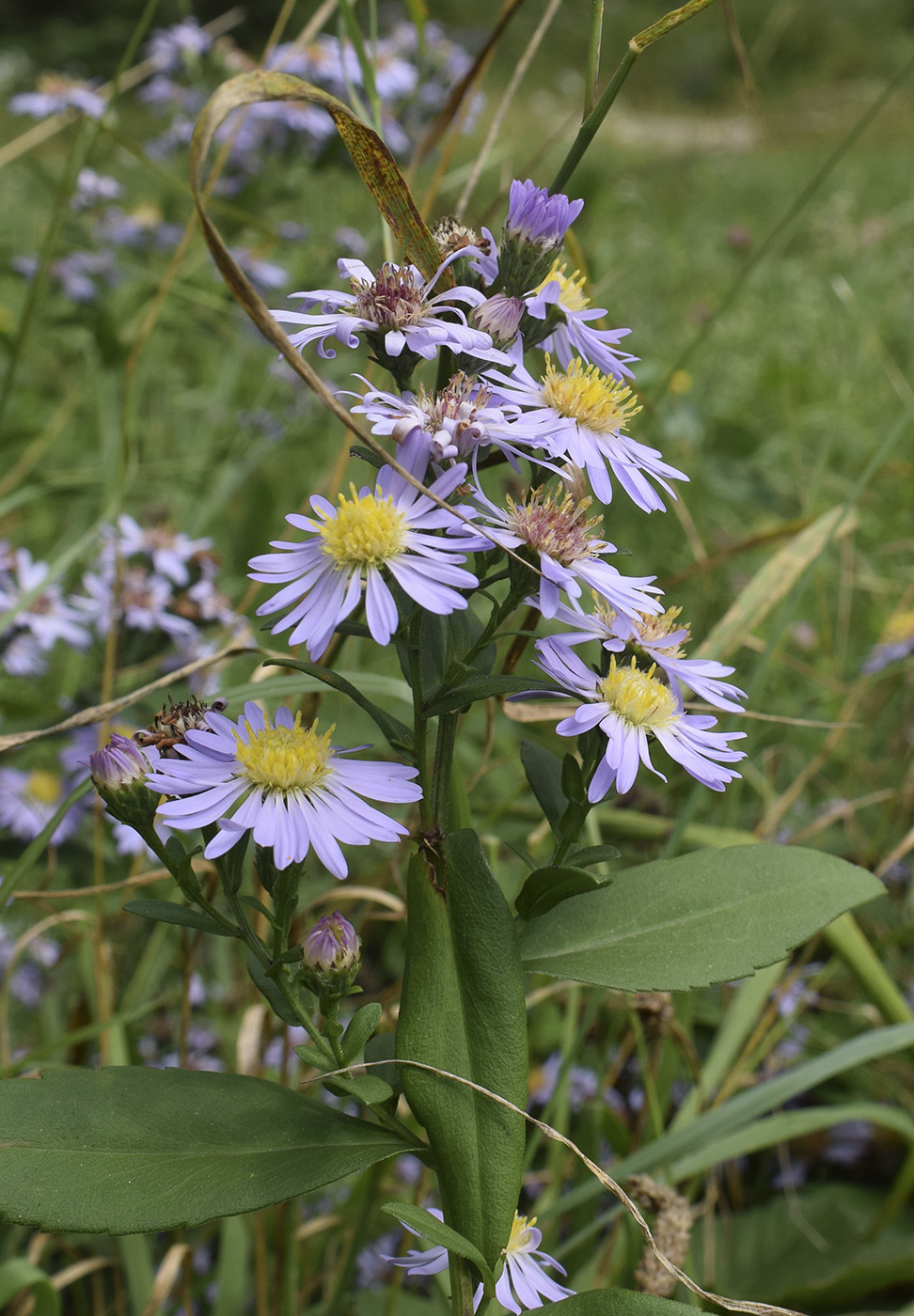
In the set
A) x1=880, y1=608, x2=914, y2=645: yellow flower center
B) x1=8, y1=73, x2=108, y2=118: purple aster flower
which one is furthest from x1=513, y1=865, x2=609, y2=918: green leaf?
x1=8, y1=73, x2=108, y2=118: purple aster flower

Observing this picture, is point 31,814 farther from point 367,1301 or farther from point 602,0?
point 602,0

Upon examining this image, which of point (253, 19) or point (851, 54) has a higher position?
point (253, 19)

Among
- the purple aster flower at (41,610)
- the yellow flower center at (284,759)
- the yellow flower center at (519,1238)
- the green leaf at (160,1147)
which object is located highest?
the purple aster flower at (41,610)

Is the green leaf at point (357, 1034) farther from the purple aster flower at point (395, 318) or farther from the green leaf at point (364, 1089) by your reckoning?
the purple aster flower at point (395, 318)

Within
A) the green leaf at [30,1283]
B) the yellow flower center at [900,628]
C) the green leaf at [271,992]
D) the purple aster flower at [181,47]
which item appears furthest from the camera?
the purple aster flower at [181,47]

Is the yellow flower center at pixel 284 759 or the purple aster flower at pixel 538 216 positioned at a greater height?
the purple aster flower at pixel 538 216

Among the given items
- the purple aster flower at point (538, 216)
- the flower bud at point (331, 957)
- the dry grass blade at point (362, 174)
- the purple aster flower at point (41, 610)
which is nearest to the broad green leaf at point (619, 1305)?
the flower bud at point (331, 957)

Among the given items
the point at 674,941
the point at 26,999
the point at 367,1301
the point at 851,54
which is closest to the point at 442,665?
the point at 674,941
